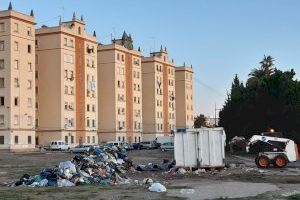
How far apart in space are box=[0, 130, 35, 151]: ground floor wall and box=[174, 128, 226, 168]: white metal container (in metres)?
52.3

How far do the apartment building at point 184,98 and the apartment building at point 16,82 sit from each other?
2642 inches

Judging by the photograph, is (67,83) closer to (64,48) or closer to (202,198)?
(64,48)

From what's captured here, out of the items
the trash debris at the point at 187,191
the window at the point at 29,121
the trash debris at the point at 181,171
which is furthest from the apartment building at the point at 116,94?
the trash debris at the point at 187,191

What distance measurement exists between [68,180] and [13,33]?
207 ft

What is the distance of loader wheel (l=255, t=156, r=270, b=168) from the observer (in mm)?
36812

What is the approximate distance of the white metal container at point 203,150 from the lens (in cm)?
3284

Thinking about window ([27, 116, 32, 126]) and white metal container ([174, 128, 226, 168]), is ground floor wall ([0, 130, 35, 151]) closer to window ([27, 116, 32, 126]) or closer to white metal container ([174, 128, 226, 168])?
window ([27, 116, 32, 126])

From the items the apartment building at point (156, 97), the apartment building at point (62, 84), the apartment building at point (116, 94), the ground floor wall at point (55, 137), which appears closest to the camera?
the ground floor wall at point (55, 137)

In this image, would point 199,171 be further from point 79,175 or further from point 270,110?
point 270,110

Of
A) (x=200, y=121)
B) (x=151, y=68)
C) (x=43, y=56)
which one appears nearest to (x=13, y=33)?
(x=43, y=56)

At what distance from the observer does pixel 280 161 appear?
3678 cm

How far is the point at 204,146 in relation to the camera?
33.0 meters

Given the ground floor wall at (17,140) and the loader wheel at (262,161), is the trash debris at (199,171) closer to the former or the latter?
the loader wheel at (262,161)

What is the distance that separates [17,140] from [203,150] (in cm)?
5523
